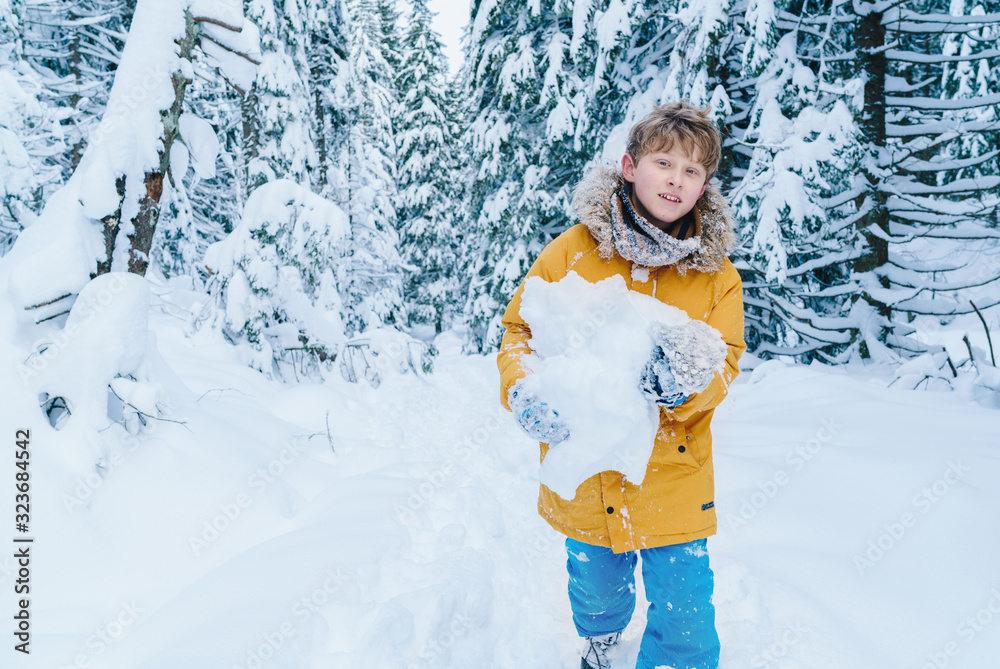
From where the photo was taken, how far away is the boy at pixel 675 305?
183 centimetres

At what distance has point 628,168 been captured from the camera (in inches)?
79.2

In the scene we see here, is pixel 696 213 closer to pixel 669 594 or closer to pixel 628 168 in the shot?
pixel 628 168

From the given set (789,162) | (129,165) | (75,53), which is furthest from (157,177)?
(75,53)

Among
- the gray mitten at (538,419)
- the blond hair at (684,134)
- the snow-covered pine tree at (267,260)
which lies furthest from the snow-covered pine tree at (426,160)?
the gray mitten at (538,419)

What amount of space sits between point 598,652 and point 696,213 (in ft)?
6.32

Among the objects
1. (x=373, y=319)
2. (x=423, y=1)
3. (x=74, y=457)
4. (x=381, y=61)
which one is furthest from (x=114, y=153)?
(x=423, y=1)

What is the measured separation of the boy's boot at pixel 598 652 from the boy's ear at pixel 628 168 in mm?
1985

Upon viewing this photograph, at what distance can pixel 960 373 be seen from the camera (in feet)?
15.7

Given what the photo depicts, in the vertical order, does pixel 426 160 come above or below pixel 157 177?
above

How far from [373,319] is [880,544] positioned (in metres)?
10.1

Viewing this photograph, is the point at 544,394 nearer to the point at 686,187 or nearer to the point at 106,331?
the point at 686,187

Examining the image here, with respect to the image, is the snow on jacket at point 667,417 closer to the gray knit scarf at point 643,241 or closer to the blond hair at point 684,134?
the gray knit scarf at point 643,241

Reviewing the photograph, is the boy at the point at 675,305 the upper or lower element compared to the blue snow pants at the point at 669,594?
upper

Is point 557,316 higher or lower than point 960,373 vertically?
higher
